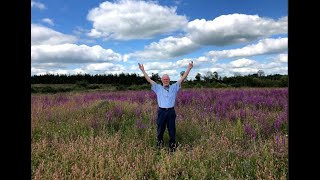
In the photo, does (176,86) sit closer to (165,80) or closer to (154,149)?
(165,80)

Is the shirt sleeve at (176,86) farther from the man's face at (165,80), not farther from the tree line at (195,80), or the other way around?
the tree line at (195,80)

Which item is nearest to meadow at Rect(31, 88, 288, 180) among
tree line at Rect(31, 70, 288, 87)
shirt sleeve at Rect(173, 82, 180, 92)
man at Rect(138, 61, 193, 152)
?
man at Rect(138, 61, 193, 152)

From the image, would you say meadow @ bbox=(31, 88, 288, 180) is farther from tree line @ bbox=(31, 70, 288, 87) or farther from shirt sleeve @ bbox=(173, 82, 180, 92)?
tree line @ bbox=(31, 70, 288, 87)

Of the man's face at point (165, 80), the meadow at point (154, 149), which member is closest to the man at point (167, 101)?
the man's face at point (165, 80)

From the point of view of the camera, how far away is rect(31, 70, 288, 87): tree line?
3522cm

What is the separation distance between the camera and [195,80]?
37562mm

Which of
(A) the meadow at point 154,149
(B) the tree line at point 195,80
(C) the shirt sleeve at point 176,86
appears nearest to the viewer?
(A) the meadow at point 154,149

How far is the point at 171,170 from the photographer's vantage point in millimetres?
6156

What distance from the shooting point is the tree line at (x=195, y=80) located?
3522 centimetres

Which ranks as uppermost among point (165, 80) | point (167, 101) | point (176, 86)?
point (165, 80)

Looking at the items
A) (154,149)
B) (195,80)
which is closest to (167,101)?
(154,149)

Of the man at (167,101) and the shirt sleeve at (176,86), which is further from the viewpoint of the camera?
the shirt sleeve at (176,86)
